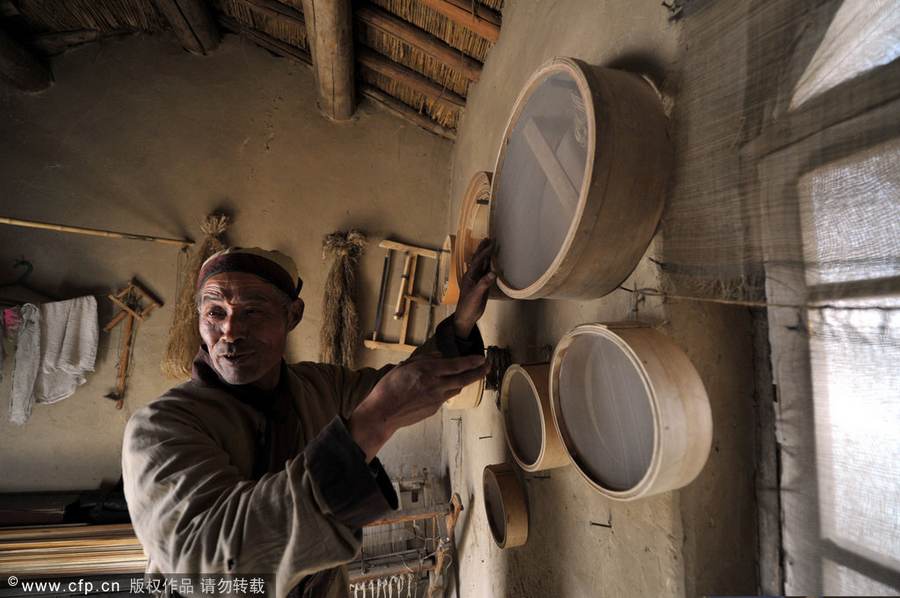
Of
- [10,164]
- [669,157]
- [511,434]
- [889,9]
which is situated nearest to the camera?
[889,9]

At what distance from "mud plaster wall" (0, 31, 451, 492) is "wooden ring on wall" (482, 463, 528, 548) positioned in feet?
6.50

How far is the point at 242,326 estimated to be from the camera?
3.87ft

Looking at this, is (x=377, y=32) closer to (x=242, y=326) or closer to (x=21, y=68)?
(x=242, y=326)

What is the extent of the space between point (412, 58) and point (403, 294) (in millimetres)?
1717

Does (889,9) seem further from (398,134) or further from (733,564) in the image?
(398,134)

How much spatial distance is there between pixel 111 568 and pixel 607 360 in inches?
139

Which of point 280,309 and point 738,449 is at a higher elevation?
point 280,309

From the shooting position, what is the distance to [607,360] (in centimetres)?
69

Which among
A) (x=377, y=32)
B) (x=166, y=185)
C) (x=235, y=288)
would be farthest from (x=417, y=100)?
(x=235, y=288)

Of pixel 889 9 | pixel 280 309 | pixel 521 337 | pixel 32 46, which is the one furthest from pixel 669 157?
pixel 32 46

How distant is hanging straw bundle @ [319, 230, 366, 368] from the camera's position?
10.2 feet

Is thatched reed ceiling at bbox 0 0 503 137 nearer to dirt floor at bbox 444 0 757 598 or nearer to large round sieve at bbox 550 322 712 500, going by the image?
dirt floor at bbox 444 0 757 598

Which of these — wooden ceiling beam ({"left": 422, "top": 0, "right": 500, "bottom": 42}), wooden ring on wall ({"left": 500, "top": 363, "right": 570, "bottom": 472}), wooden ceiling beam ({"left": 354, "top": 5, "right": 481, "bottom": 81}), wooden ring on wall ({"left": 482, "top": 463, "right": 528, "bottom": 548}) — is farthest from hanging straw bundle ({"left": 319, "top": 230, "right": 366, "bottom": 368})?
wooden ring on wall ({"left": 500, "top": 363, "right": 570, "bottom": 472})

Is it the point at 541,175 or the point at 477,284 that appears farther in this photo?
the point at 477,284
